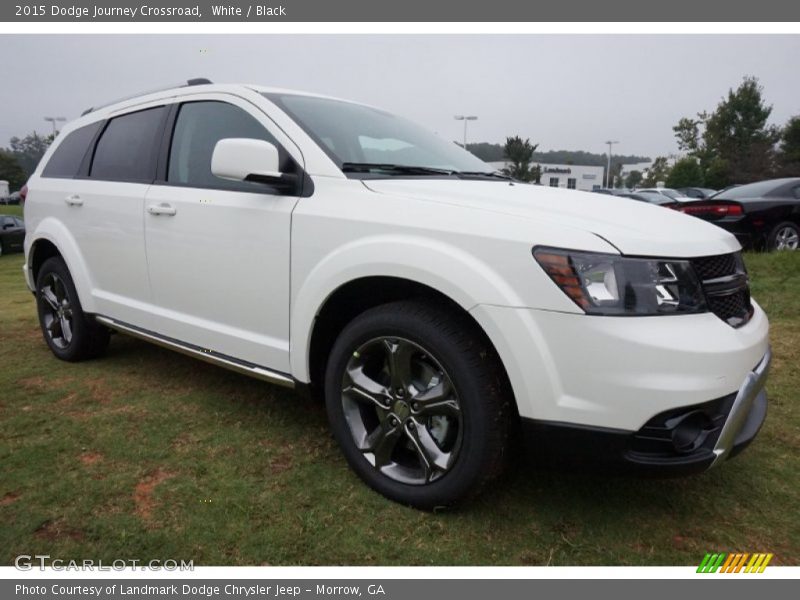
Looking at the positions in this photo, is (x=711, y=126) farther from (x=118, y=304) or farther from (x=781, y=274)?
(x=118, y=304)

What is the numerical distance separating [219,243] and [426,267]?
1.19m

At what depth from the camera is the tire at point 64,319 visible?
3.89 m

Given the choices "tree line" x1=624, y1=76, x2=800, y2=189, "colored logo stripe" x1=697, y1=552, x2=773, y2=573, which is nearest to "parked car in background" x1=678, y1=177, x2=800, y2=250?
"colored logo stripe" x1=697, y1=552, x2=773, y2=573

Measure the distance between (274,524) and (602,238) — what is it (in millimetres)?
1569

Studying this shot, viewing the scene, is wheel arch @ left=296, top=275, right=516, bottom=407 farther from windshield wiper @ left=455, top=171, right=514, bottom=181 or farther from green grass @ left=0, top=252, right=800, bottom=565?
windshield wiper @ left=455, top=171, right=514, bottom=181

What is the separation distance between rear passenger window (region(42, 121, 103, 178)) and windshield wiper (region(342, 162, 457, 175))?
2.31 m

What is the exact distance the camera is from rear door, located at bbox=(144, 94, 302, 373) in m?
2.56

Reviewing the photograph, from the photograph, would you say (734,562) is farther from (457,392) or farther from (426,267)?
(426,267)

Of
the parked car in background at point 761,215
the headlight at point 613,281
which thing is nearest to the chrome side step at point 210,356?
the headlight at point 613,281

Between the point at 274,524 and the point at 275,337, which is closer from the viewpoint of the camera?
the point at 274,524

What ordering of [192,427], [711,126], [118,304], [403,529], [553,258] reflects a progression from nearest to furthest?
1. [553,258]
2. [403,529]
3. [192,427]
4. [118,304]
5. [711,126]

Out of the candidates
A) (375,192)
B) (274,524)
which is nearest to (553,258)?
(375,192)

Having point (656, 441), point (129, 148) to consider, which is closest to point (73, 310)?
point (129, 148)

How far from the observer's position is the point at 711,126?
4569 centimetres
